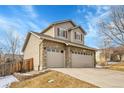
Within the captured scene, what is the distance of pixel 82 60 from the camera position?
1895cm

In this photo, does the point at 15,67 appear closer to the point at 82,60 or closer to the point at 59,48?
the point at 59,48

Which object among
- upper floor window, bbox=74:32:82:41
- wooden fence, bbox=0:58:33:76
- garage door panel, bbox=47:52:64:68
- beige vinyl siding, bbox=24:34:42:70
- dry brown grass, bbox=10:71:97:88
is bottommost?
dry brown grass, bbox=10:71:97:88

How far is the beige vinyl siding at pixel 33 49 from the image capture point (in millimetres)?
14977

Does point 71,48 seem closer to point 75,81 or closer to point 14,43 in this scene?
point 75,81

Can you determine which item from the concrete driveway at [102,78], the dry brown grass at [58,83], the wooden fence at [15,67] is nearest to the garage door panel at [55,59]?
the wooden fence at [15,67]

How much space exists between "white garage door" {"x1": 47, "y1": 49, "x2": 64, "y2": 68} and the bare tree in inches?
279

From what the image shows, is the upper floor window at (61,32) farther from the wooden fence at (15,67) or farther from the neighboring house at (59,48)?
the wooden fence at (15,67)

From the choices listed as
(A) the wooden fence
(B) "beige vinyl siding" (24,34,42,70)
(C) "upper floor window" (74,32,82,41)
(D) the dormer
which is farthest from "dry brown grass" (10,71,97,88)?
(C) "upper floor window" (74,32,82,41)

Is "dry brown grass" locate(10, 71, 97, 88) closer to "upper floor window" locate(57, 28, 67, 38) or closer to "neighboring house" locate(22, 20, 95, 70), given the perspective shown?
"neighboring house" locate(22, 20, 95, 70)

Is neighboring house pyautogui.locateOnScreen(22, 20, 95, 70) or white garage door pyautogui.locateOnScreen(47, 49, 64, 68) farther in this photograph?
white garage door pyautogui.locateOnScreen(47, 49, 64, 68)

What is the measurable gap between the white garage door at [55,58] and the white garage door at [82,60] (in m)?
1.79

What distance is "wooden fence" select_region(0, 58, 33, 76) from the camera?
47.0 feet
